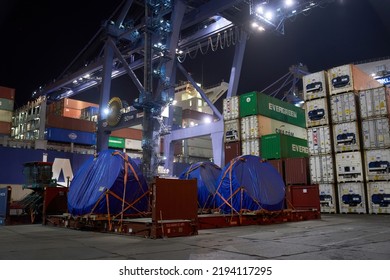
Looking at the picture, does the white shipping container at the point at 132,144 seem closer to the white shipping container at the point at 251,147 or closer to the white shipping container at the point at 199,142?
the white shipping container at the point at 199,142

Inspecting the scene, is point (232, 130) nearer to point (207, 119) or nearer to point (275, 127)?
point (275, 127)

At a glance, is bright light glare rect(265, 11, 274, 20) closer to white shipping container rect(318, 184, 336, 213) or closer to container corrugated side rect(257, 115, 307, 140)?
container corrugated side rect(257, 115, 307, 140)

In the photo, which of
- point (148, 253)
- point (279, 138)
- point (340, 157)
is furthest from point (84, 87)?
point (148, 253)

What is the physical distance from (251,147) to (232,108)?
3.29 m

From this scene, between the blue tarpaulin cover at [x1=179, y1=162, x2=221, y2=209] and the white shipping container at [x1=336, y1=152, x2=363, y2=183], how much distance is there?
6.95 metres

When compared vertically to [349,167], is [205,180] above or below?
below

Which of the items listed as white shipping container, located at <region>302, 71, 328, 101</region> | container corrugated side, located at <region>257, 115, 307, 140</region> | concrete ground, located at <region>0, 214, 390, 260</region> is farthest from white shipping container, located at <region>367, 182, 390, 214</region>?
concrete ground, located at <region>0, 214, 390, 260</region>

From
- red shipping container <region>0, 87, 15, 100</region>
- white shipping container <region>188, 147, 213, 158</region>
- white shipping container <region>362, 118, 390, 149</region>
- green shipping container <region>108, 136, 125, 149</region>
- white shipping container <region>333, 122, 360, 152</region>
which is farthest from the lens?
white shipping container <region>188, 147, 213, 158</region>

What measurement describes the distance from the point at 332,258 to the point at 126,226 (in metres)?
5.88

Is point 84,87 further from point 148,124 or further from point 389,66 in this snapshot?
point 389,66

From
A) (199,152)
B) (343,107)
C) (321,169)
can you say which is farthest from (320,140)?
(199,152)

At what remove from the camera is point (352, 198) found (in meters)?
17.9

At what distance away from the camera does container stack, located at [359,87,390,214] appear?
17.1m

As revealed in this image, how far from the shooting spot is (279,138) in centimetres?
2052
